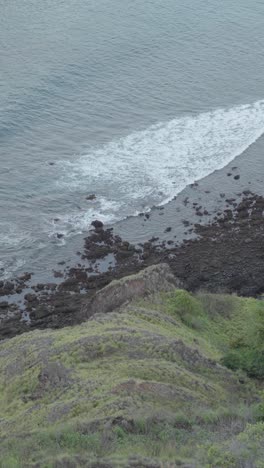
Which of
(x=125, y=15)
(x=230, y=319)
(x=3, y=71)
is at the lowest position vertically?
(x=230, y=319)

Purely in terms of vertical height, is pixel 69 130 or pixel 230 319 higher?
pixel 69 130

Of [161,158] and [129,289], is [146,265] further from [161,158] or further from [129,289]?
[161,158]

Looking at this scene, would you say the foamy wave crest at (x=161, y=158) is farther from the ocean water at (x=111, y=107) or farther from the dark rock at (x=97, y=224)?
the dark rock at (x=97, y=224)

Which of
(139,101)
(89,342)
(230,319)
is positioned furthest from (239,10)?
(89,342)

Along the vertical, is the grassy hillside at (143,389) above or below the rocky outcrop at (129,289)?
below

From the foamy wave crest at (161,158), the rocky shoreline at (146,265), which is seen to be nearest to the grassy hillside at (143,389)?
the rocky shoreline at (146,265)

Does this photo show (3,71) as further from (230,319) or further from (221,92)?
(230,319)

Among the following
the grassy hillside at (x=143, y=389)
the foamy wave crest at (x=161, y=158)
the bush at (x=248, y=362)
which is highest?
the foamy wave crest at (x=161, y=158)
